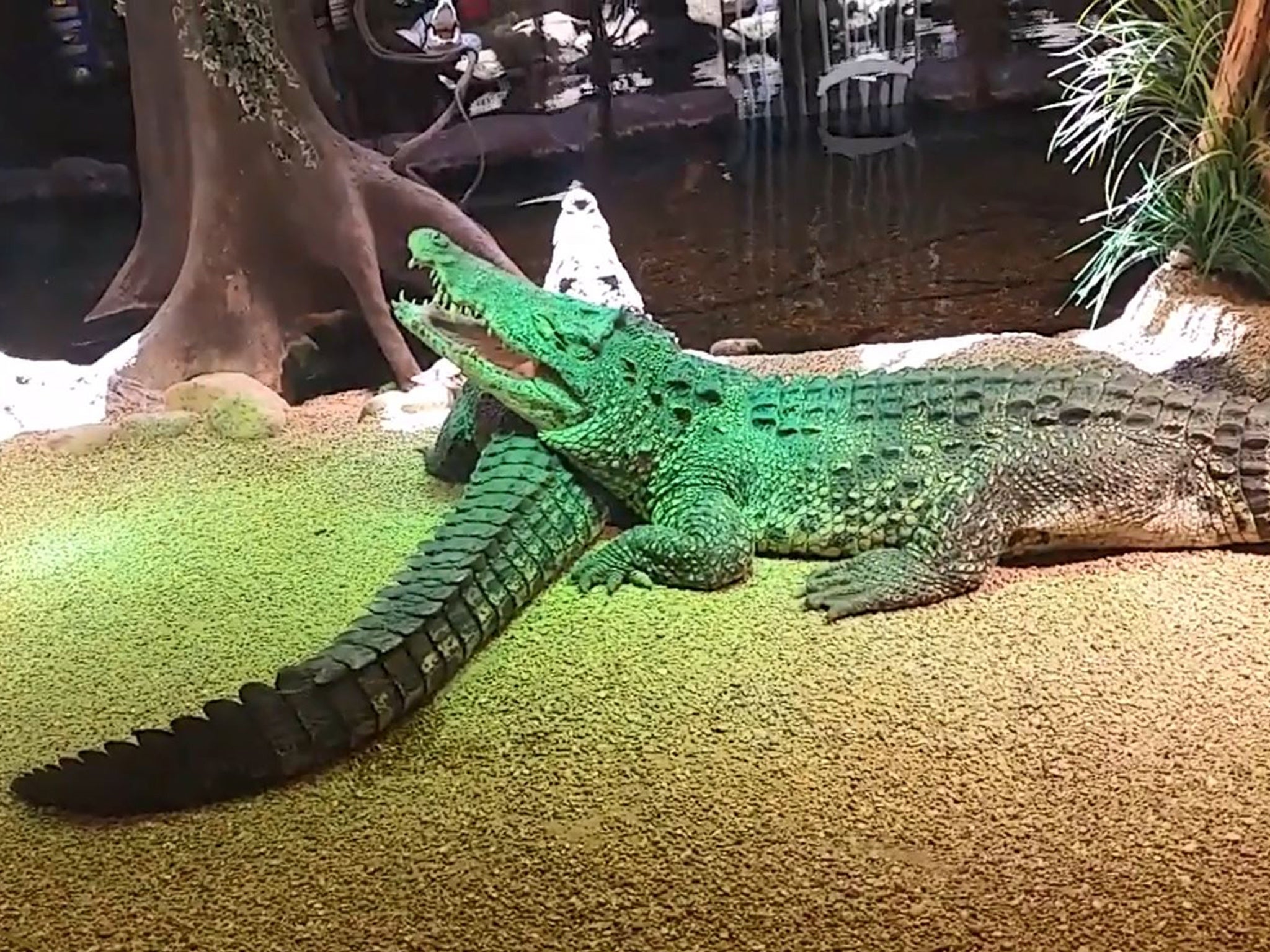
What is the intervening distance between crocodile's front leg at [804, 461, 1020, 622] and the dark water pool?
162 cm

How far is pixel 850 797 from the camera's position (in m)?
2.04

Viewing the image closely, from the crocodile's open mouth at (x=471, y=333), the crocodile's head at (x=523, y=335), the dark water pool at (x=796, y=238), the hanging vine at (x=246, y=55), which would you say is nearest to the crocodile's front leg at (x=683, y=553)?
the crocodile's head at (x=523, y=335)

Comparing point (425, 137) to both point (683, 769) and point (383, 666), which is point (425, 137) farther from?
point (683, 769)

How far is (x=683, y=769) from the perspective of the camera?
7.06 ft

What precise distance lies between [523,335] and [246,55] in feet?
4.27

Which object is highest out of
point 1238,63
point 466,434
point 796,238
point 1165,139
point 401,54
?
point 401,54

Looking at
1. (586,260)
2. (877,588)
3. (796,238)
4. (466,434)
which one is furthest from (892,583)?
(796,238)

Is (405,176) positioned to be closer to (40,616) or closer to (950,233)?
(40,616)

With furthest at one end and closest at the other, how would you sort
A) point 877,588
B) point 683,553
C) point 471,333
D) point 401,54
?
point 401,54
point 471,333
point 683,553
point 877,588

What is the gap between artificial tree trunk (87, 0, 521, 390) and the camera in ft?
12.0

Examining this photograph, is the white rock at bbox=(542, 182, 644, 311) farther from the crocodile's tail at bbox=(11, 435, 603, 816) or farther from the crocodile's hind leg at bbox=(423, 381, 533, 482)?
the crocodile's tail at bbox=(11, 435, 603, 816)

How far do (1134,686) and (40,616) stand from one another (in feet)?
7.12

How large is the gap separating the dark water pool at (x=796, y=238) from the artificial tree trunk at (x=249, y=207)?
11 cm

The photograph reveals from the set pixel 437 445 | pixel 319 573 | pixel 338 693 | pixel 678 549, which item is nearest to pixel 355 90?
pixel 437 445
